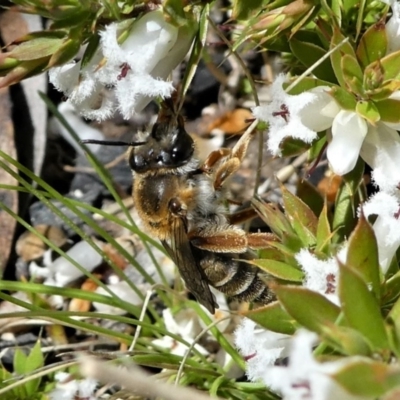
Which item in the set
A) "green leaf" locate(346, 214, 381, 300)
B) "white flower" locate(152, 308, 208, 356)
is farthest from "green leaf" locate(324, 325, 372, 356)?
"white flower" locate(152, 308, 208, 356)

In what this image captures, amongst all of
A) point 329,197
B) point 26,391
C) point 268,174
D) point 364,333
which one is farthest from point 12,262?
point 364,333

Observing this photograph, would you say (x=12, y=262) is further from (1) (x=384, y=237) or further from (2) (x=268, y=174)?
(1) (x=384, y=237)

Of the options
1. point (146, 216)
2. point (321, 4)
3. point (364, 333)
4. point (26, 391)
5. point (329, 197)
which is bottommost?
point (26, 391)

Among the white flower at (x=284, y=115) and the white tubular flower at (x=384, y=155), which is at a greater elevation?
the white flower at (x=284, y=115)

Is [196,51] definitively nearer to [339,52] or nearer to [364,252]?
[339,52]

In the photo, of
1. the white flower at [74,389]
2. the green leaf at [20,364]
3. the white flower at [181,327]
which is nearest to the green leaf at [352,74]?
the white flower at [74,389]

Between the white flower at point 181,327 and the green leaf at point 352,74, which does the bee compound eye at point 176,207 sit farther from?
the white flower at point 181,327

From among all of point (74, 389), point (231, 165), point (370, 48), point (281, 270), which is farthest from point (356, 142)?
point (74, 389)
